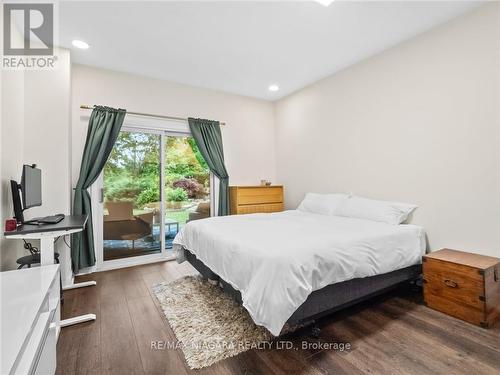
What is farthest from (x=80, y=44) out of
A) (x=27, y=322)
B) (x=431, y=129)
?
(x=431, y=129)

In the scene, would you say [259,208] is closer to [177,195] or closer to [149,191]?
[177,195]

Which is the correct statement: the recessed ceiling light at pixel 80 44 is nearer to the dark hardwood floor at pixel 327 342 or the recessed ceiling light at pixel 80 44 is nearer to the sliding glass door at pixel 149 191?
the sliding glass door at pixel 149 191

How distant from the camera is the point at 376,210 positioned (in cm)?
288

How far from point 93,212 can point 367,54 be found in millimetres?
4155

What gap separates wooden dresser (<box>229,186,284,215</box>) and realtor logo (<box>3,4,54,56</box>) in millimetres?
2948

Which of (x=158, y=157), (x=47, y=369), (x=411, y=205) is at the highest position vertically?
(x=158, y=157)

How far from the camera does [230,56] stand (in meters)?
3.11

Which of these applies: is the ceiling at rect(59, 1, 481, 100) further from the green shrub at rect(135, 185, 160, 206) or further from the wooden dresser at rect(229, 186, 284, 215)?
the wooden dresser at rect(229, 186, 284, 215)

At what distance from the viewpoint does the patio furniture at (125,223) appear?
11.5 feet

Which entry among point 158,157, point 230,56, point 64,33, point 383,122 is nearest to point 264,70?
point 230,56

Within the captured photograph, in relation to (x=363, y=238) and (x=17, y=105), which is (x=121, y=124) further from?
(x=363, y=238)

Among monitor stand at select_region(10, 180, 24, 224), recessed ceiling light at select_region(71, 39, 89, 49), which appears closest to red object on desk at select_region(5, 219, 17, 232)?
monitor stand at select_region(10, 180, 24, 224)

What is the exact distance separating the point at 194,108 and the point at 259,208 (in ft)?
6.59

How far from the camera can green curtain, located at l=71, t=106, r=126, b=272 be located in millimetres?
3055
